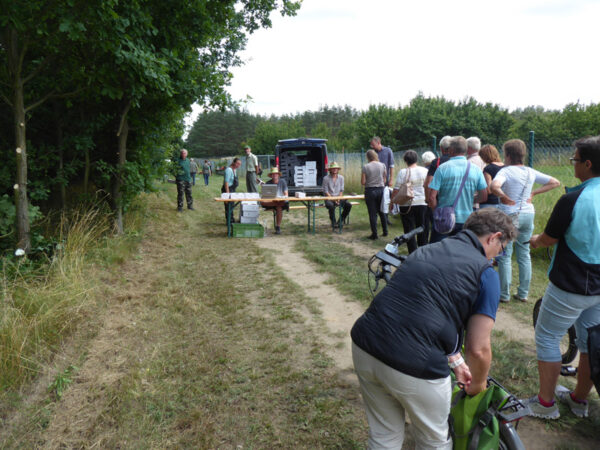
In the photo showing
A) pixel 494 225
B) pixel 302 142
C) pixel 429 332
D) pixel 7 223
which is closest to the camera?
pixel 429 332

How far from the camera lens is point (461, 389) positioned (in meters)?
2.04

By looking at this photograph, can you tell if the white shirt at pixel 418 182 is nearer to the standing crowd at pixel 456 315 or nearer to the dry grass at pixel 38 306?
the standing crowd at pixel 456 315

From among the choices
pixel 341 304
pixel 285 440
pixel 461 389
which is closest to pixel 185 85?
pixel 341 304

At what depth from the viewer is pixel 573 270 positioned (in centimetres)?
241

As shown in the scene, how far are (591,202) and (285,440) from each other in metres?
2.41

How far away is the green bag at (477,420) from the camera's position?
188 cm

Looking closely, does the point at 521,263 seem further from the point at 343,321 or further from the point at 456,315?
the point at 456,315

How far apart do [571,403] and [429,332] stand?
1965 millimetres

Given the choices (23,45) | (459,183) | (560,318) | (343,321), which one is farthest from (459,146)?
(23,45)

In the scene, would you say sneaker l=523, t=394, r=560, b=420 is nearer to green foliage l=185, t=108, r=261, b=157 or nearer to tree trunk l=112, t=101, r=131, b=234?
tree trunk l=112, t=101, r=131, b=234

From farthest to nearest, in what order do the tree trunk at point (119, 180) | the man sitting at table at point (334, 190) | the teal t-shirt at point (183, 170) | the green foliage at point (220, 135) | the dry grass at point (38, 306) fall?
1. the green foliage at point (220, 135)
2. the teal t-shirt at point (183, 170)
3. the man sitting at table at point (334, 190)
4. the tree trunk at point (119, 180)
5. the dry grass at point (38, 306)

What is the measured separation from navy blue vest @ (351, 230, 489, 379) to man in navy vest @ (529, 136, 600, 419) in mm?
1011

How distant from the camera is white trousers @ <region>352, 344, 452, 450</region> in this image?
1.74 meters

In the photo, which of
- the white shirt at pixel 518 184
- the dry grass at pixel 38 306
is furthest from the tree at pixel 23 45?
the white shirt at pixel 518 184
